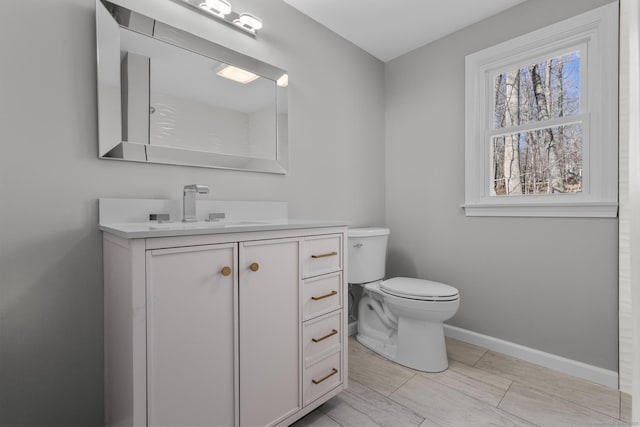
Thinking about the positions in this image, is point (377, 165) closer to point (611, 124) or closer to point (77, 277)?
point (611, 124)

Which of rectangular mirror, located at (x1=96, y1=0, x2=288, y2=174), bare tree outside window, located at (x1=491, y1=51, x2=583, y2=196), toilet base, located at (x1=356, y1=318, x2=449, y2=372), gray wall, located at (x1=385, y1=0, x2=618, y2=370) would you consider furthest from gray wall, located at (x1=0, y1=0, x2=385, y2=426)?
bare tree outside window, located at (x1=491, y1=51, x2=583, y2=196)

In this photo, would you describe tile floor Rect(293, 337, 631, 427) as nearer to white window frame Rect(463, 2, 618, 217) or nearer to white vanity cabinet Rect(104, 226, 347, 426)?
white vanity cabinet Rect(104, 226, 347, 426)

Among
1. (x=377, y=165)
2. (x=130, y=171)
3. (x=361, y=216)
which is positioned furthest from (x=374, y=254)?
(x=130, y=171)

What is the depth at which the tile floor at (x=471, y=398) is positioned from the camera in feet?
4.85

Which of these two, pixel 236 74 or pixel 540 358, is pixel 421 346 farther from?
pixel 236 74

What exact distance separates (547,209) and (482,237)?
426mm

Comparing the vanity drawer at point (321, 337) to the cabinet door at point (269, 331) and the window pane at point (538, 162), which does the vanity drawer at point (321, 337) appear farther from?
the window pane at point (538, 162)

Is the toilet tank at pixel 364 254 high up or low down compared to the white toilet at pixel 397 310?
up

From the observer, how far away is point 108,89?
133 centimetres

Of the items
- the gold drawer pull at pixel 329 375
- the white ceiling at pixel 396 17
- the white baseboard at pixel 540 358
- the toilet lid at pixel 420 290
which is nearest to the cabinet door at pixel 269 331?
the gold drawer pull at pixel 329 375

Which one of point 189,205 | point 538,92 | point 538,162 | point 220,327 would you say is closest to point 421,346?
point 220,327

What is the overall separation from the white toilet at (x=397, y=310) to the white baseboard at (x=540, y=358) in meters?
0.42

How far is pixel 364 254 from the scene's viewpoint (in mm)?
2215

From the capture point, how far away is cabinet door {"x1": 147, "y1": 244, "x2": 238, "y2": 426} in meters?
1.02
